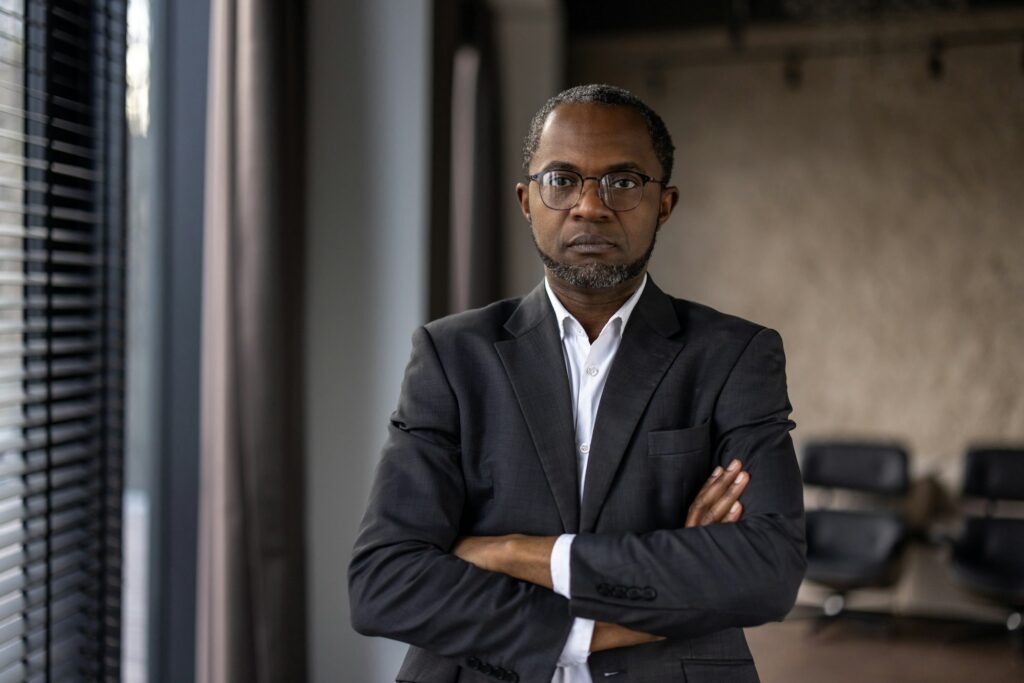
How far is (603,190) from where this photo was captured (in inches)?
53.8

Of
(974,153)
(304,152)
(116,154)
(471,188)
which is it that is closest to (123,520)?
(116,154)

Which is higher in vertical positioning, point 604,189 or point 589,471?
point 604,189

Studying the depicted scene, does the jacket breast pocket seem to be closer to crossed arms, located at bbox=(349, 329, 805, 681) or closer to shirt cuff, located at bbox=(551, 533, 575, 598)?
crossed arms, located at bbox=(349, 329, 805, 681)

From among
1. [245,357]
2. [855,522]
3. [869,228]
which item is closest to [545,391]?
[245,357]

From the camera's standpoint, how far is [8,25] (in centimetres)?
201

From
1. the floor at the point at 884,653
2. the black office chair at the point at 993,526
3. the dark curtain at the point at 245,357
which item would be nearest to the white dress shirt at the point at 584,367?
the dark curtain at the point at 245,357

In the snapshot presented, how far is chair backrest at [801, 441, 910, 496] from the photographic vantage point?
529cm

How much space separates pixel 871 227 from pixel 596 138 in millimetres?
4951

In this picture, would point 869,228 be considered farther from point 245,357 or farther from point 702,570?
point 702,570

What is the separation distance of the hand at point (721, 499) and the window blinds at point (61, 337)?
4.50 ft

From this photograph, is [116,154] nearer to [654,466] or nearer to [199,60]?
[199,60]

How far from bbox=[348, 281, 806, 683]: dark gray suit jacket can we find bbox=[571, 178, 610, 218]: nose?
0.72 feet

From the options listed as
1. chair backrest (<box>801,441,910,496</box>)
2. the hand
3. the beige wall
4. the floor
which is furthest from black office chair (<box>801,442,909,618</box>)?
the hand

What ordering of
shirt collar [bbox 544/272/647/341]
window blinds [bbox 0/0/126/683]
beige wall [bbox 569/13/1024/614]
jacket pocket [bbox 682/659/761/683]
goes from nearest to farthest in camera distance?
jacket pocket [bbox 682/659/761/683]
shirt collar [bbox 544/272/647/341]
window blinds [bbox 0/0/126/683]
beige wall [bbox 569/13/1024/614]
